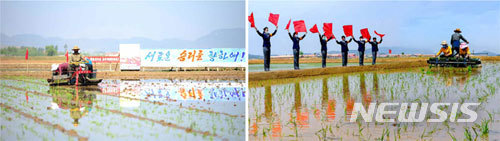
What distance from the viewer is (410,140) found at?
397cm

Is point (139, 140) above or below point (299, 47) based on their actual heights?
below

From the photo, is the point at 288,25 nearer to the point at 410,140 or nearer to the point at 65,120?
the point at 65,120

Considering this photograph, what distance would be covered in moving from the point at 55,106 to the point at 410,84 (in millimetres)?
6228

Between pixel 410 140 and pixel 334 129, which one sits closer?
pixel 410 140

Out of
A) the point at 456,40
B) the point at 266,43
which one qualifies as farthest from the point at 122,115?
the point at 456,40

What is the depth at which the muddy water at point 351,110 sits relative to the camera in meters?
4.21

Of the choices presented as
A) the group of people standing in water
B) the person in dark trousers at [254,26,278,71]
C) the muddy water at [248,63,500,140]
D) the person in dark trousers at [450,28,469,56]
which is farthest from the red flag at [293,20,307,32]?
the person in dark trousers at [450,28,469,56]

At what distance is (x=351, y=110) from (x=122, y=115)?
3.08 metres

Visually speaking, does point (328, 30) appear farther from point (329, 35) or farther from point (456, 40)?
Answer: point (456, 40)

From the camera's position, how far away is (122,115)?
6.27m

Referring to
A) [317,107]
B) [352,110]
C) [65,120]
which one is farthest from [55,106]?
[352,110]

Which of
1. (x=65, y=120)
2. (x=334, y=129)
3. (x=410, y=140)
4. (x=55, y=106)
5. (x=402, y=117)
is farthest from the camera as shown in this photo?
(x=55, y=106)

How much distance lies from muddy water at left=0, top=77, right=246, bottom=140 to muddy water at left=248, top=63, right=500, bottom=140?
423 mm

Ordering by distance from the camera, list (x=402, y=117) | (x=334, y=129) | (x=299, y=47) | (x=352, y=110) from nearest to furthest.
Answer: (x=334, y=129)
(x=402, y=117)
(x=352, y=110)
(x=299, y=47)
